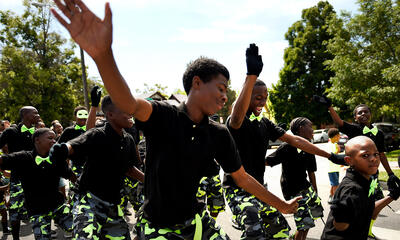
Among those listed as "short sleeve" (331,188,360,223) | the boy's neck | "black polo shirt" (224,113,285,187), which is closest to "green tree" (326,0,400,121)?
"black polo shirt" (224,113,285,187)

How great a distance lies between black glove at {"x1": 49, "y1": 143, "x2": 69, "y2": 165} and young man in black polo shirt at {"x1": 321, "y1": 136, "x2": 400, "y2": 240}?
242 cm

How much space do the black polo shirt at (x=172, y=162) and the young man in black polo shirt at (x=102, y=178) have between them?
1433 millimetres

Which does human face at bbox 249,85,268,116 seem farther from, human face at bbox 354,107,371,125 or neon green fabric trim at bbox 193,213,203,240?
human face at bbox 354,107,371,125

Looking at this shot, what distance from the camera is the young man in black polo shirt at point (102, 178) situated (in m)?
3.29

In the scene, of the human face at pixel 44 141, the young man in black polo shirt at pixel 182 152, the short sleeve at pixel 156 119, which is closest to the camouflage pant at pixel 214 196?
the human face at pixel 44 141

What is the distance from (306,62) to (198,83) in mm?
36160

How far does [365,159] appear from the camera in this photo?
290 centimetres

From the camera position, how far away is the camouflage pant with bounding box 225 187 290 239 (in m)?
3.22

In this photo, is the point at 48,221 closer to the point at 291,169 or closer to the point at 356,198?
the point at 291,169

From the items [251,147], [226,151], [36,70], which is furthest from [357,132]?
[36,70]

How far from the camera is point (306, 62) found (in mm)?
35719

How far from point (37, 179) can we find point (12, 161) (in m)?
0.40

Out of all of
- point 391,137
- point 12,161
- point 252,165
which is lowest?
point 391,137

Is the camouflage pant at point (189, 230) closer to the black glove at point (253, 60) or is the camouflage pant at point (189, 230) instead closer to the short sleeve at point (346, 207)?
the short sleeve at point (346, 207)
